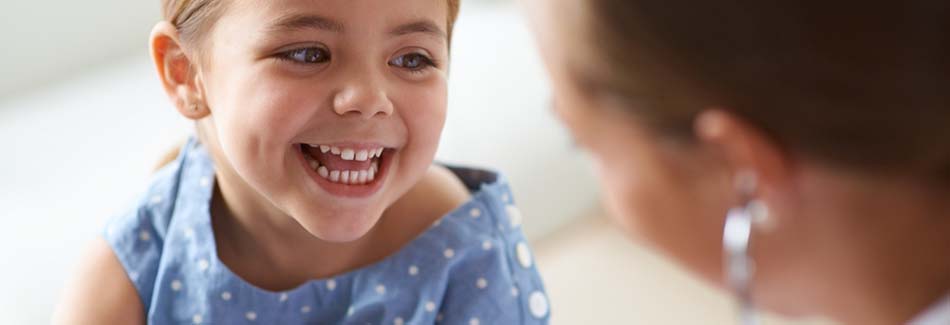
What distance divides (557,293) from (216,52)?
85cm

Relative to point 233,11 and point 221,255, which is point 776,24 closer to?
point 233,11

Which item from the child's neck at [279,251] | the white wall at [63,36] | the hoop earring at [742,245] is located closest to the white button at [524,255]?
the child's neck at [279,251]

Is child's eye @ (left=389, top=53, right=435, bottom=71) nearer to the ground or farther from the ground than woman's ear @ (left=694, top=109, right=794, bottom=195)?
farther from the ground

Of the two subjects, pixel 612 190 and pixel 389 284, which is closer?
pixel 612 190

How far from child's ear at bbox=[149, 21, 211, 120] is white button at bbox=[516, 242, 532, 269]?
1.08 ft

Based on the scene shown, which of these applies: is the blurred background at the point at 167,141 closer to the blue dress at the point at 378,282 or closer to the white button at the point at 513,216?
the blue dress at the point at 378,282

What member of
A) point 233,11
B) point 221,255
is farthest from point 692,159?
point 221,255

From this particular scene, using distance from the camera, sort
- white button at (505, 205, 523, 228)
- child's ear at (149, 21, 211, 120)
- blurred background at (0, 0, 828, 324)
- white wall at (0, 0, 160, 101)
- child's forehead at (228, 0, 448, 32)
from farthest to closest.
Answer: white wall at (0, 0, 160, 101) → blurred background at (0, 0, 828, 324) → white button at (505, 205, 523, 228) → child's ear at (149, 21, 211, 120) → child's forehead at (228, 0, 448, 32)

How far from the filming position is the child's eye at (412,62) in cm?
104

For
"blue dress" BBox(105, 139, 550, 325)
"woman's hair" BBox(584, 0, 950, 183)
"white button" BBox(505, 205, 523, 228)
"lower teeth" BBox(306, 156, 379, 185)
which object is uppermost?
"woman's hair" BBox(584, 0, 950, 183)

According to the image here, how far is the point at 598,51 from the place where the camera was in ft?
2.18

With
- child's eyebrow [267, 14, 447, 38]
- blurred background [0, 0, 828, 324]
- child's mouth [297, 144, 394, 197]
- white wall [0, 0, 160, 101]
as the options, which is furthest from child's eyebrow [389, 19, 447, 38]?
white wall [0, 0, 160, 101]

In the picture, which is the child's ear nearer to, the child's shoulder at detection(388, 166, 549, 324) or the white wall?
the child's shoulder at detection(388, 166, 549, 324)

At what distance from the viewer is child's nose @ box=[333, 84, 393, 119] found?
3.26ft
